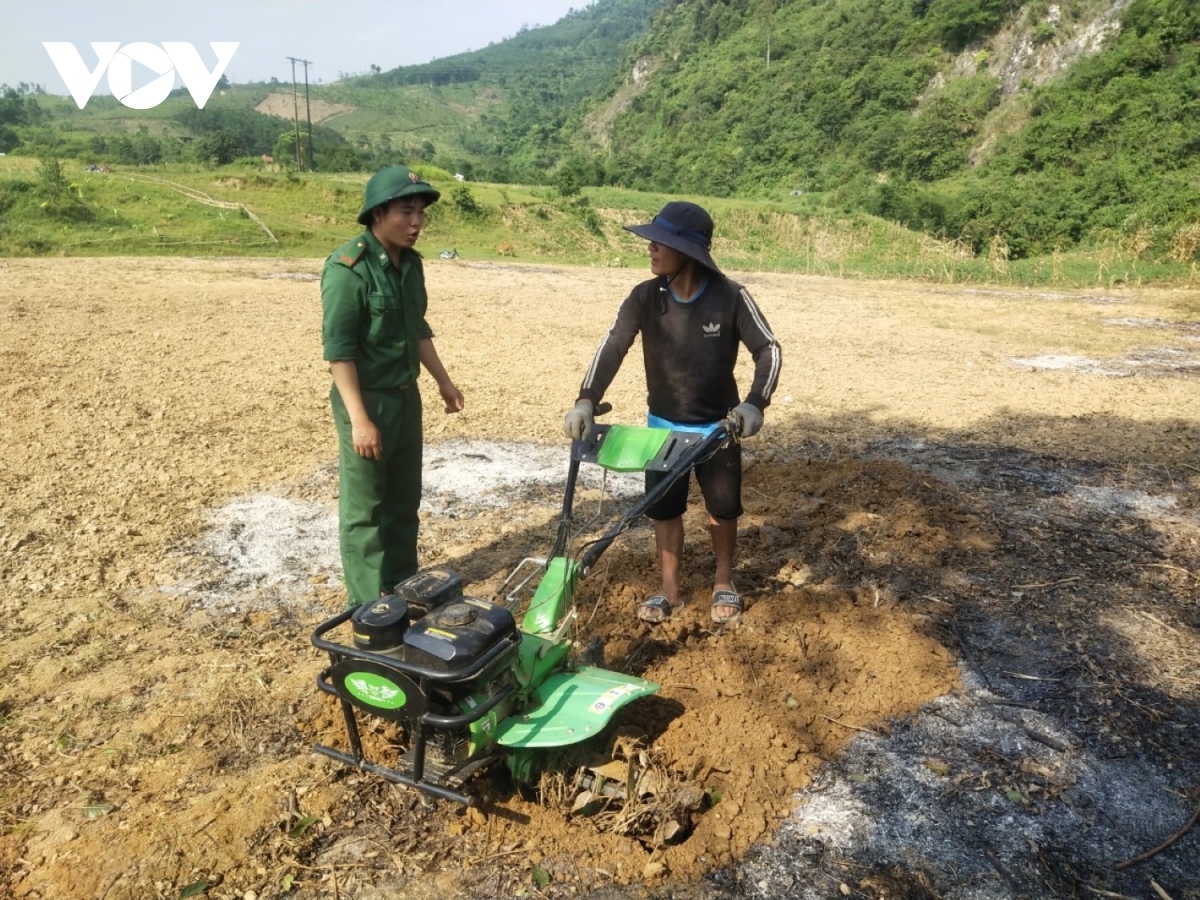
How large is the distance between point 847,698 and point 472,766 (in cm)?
155

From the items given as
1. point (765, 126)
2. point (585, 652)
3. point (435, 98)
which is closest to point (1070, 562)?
point (585, 652)

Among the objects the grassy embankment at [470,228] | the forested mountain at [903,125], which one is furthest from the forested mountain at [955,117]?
the grassy embankment at [470,228]

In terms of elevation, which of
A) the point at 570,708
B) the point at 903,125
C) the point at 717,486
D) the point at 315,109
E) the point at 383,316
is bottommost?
the point at 570,708

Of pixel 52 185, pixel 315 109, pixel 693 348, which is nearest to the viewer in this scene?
pixel 693 348

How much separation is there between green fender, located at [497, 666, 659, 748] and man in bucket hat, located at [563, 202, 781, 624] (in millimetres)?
1023

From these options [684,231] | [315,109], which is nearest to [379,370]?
[684,231]

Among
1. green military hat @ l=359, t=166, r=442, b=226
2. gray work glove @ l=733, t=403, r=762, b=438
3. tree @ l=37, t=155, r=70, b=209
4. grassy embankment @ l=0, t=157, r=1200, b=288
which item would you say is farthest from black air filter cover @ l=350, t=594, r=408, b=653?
tree @ l=37, t=155, r=70, b=209

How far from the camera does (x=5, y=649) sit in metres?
3.75

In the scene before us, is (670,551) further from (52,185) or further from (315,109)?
(315,109)

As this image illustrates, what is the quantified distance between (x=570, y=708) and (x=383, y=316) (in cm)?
176

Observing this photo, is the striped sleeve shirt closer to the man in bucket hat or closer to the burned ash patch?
the man in bucket hat

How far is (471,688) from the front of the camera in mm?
2475

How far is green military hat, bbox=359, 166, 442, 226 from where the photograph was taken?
132 inches

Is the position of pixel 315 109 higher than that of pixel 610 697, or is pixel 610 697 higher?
pixel 315 109
